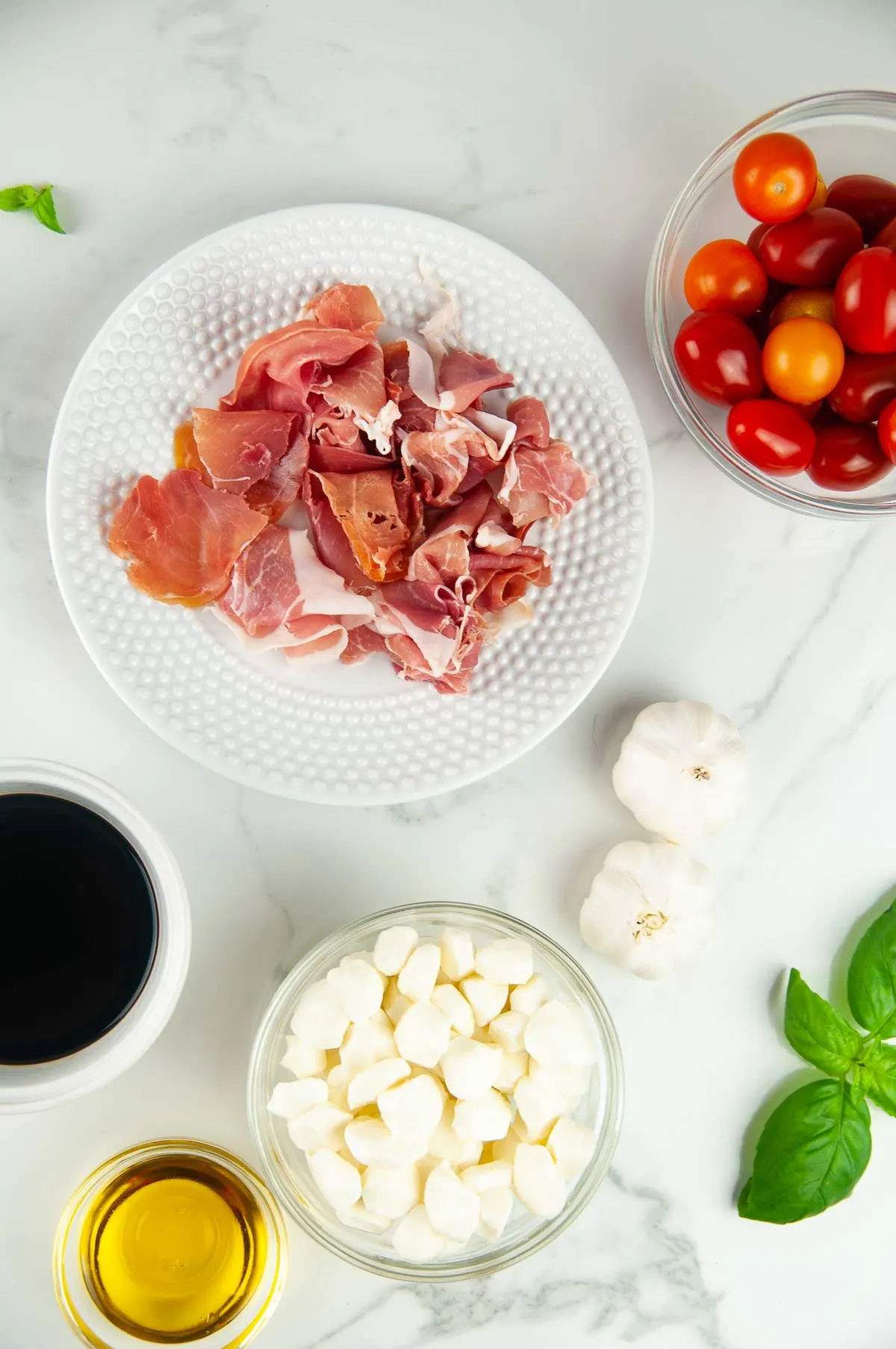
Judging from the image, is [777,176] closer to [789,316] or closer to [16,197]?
[789,316]

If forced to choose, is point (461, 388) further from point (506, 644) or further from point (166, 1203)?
point (166, 1203)

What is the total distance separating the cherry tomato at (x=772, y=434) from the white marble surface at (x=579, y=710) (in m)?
0.14

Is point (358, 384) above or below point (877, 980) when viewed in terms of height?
above

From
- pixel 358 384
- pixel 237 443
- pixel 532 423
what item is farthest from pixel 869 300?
pixel 237 443

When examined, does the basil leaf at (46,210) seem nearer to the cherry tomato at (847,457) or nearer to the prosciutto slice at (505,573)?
the prosciutto slice at (505,573)

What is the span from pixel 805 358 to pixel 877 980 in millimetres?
627

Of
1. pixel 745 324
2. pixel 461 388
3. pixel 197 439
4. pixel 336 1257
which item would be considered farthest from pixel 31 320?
pixel 336 1257

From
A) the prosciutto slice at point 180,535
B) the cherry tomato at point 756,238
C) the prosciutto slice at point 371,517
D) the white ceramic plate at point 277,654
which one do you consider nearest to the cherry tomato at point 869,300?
the cherry tomato at point 756,238

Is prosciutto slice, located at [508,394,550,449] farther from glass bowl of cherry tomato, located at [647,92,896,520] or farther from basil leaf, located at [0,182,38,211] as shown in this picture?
basil leaf, located at [0,182,38,211]

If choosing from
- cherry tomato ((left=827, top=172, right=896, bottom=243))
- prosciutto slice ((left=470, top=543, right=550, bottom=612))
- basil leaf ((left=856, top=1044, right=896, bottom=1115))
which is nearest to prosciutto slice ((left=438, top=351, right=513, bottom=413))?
prosciutto slice ((left=470, top=543, right=550, bottom=612))

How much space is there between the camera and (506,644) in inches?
39.8

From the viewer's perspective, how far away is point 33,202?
1.00 m

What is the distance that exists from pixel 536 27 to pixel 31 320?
58 cm

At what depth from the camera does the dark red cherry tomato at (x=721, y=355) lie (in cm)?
94
